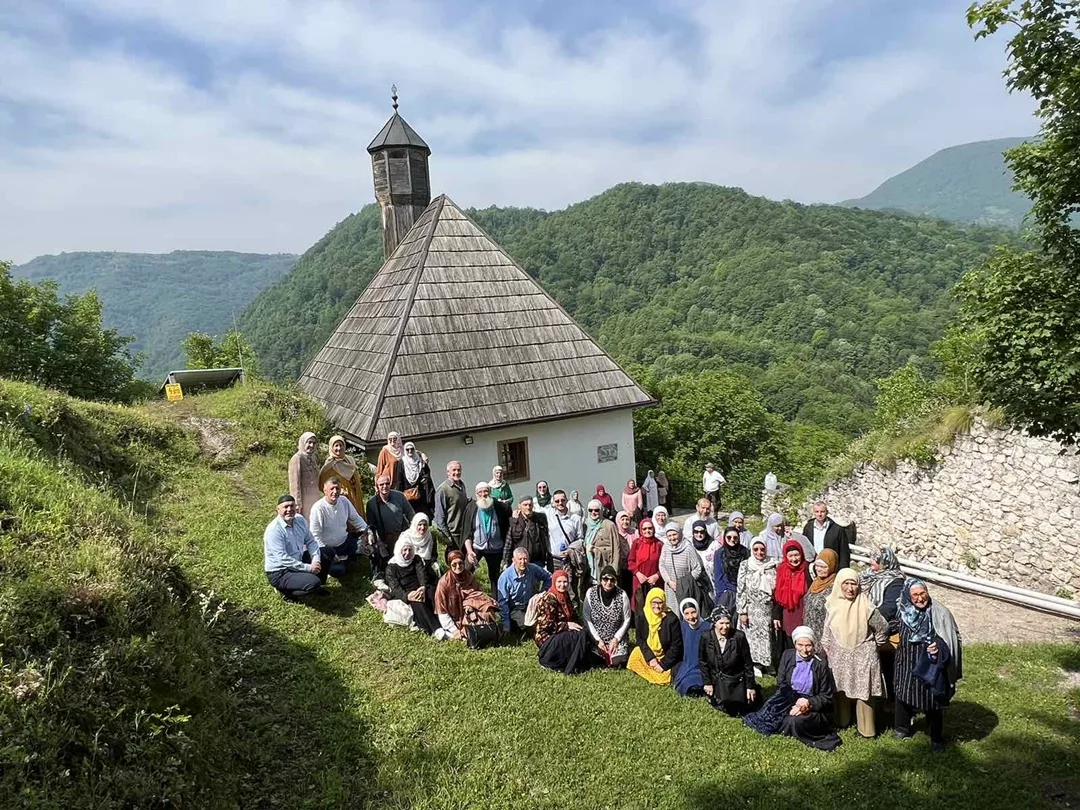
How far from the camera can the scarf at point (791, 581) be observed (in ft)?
20.1

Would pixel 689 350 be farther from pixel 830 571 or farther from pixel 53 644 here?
pixel 53 644

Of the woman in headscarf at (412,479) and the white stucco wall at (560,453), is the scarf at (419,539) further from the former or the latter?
the white stucco wall at (560,453)

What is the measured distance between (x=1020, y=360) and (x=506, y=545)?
5.42 meters

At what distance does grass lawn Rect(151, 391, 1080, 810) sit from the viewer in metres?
4.40

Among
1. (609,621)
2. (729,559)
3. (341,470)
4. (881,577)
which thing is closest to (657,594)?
(609,621)

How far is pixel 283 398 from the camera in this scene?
42.2 ft

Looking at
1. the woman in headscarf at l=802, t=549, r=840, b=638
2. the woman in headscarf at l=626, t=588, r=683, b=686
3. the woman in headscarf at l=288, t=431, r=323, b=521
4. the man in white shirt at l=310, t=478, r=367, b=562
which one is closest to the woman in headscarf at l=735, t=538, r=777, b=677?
the woman in headscarf at l=802, t=549, r=840, b=638

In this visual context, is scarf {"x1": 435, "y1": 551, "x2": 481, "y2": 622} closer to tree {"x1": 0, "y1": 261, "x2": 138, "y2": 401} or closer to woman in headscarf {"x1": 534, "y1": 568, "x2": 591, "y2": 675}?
woman in headscarf {"x1": 534, "y1": 568, "x2": 591, "y2": 675}

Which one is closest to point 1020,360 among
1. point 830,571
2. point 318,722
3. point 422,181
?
point 830,571

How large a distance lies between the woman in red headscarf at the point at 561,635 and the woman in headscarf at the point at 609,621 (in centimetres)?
13

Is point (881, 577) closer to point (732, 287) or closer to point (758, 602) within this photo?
point (758, 602)

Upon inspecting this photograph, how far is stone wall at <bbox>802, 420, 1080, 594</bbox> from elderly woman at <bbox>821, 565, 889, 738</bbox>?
17.8 feet

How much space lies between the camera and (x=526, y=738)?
16.4 feet

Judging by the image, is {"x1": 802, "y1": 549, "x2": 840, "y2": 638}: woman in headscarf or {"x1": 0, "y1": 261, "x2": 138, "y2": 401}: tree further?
{"x1": 0, "y1": 261, "x2": 138, "y2": 401}: tree
